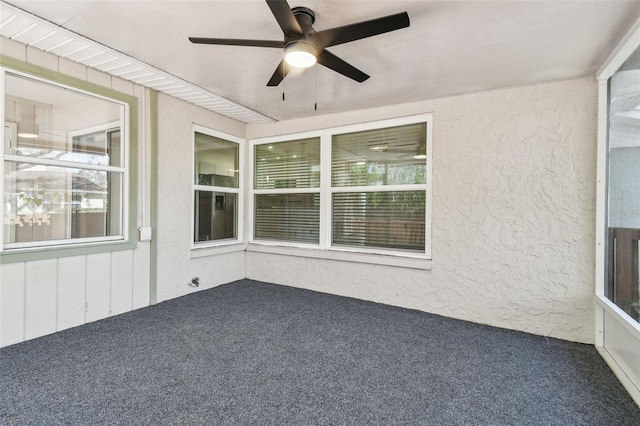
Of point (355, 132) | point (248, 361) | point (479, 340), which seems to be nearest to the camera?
point (248, 361)

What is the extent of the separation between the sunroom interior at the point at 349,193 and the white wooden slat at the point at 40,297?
0.01m

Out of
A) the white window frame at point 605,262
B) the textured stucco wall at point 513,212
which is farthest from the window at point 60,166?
the white window frame at point 605,262

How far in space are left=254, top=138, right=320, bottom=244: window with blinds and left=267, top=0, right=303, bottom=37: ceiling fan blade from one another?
241 centimetres

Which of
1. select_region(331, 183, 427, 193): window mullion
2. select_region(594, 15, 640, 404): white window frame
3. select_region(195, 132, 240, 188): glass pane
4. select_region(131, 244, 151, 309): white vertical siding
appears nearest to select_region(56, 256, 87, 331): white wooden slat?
select_region(131, 244, 151, 309): white vertical siding

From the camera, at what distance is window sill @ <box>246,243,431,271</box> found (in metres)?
3.39

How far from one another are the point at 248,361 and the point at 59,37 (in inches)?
114

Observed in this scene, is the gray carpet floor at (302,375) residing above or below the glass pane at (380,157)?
below

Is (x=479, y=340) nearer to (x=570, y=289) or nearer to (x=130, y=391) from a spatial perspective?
(x=570, y=289)

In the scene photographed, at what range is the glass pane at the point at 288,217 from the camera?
4219 mm

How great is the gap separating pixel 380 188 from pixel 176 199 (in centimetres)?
251

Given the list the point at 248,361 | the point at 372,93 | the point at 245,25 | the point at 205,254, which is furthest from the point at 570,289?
the point at 205,254

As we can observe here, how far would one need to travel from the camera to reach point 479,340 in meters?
2.67

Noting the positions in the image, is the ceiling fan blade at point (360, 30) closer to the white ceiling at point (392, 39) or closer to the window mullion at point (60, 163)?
the white ceiling at point (392, 39)

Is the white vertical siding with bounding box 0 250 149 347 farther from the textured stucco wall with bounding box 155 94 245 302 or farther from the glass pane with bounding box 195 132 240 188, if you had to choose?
the glass pane with bounding box 195 132 240 188
